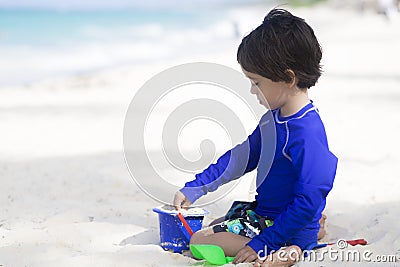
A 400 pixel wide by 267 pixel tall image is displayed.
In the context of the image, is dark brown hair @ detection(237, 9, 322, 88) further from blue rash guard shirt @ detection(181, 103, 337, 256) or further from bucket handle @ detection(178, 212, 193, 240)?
bucket handle @ detection(178, 212, 193, 240)

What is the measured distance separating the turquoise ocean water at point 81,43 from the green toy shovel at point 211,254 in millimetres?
7748

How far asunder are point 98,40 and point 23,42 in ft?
6.46

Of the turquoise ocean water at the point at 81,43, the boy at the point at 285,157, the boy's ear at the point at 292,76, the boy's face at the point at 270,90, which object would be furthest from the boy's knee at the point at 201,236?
the turquoise ocean water at the point at 81,43

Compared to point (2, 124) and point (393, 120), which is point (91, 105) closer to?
point (2, 124)

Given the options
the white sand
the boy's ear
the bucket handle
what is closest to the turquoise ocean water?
the white sand

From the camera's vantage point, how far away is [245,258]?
2414 millimetres

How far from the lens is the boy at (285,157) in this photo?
238 centimetres

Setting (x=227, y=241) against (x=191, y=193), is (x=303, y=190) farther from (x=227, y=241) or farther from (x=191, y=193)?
(x=191, y=193)

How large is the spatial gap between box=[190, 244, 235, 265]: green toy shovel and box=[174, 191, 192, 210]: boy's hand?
0.24m

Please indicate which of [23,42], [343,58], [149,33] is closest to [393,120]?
[343,58]

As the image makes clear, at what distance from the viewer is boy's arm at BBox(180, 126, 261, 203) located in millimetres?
2770

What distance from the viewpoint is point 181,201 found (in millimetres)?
2730

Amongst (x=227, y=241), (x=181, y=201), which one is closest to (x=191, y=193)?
(x=181, y=201)

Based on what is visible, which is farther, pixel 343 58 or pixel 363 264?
pixel 343 58
